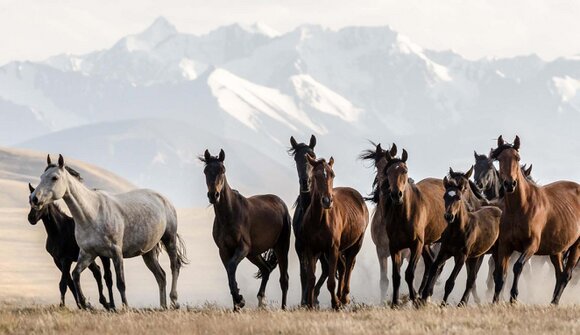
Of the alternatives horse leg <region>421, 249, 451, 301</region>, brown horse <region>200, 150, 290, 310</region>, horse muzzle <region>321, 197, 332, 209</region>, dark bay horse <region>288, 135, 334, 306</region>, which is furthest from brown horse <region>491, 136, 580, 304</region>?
brown horse <region>200, 150, 290, 310</region>

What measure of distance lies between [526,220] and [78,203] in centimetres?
747

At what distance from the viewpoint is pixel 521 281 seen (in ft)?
98.6

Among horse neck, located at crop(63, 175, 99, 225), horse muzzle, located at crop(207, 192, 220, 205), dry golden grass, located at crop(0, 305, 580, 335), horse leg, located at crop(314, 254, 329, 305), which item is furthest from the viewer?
horse leg, located at crop(314, 254, 329, 305)

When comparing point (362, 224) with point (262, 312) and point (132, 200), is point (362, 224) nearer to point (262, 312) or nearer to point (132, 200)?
point (262, 312)

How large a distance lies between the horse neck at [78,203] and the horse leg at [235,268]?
2.30 metres

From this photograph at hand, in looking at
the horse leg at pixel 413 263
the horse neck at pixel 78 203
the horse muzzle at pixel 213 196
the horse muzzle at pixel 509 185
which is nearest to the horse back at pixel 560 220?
the horse muzzle at pixel 509 185

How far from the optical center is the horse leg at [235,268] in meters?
16.0

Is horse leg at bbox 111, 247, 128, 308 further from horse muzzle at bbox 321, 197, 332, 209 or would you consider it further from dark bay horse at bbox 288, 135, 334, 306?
horse muzzle at bbox 321, 197, 332, 209

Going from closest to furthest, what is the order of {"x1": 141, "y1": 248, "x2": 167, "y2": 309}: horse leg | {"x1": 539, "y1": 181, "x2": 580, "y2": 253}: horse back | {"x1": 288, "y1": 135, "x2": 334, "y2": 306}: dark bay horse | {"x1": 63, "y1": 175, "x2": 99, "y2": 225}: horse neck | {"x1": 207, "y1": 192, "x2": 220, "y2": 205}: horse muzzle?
{"x1": 207, "y1": 192, "x2": 220, "y2": 205}: horse muzzle, {"x1": 288, "y1": 135, "x2": 334, "y2": 306}: dark bay horse, {"x1": 63, "y1": 175, "x2": 99, "y2": 225}: horse neck, {"x1": 539, "y1": 181, "x2": 580, "y2": 253}: horse back, {"x1": 141, "y1": 248, "x2": 167, "y2": 309}: horse leg

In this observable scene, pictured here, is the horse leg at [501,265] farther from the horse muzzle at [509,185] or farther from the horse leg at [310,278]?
the horse leg at [310,278]

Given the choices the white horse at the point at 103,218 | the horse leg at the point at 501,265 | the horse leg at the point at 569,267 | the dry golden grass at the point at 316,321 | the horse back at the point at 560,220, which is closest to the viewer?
the dry golden grass at the point at 316,321

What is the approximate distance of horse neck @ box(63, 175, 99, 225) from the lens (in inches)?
643

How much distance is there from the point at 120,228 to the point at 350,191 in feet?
14.0

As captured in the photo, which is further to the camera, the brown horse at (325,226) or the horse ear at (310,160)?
the horse ear at (310,160)
